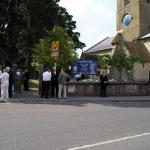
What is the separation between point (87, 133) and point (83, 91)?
57.1ft

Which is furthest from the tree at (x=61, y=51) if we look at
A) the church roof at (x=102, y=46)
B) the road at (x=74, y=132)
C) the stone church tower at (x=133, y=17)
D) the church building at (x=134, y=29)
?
the church roof at (x=102, y=46)

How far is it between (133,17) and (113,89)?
53.2m

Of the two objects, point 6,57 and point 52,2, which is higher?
point 52,2

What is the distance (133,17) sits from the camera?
267ft

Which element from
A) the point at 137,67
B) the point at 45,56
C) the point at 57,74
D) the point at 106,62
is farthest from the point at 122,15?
the point at 57,74

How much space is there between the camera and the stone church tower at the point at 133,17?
262 ft

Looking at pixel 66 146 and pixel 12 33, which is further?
pixel 12 33

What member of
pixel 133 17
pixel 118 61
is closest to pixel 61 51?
pixel 118 61

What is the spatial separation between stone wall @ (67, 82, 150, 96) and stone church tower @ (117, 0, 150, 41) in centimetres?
4910

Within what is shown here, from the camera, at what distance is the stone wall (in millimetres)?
28656

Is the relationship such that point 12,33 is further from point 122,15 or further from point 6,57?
point 122,15

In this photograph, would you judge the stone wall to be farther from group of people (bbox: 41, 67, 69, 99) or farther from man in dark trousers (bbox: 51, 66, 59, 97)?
group of people (bbox: 41, 67, 69, 99)

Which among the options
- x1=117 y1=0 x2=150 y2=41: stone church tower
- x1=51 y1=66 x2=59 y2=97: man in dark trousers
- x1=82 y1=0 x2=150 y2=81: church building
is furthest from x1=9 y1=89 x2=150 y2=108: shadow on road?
x1=117 y1=0 x2=150 y2=41: stone church tower

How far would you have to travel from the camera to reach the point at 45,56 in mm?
46188
